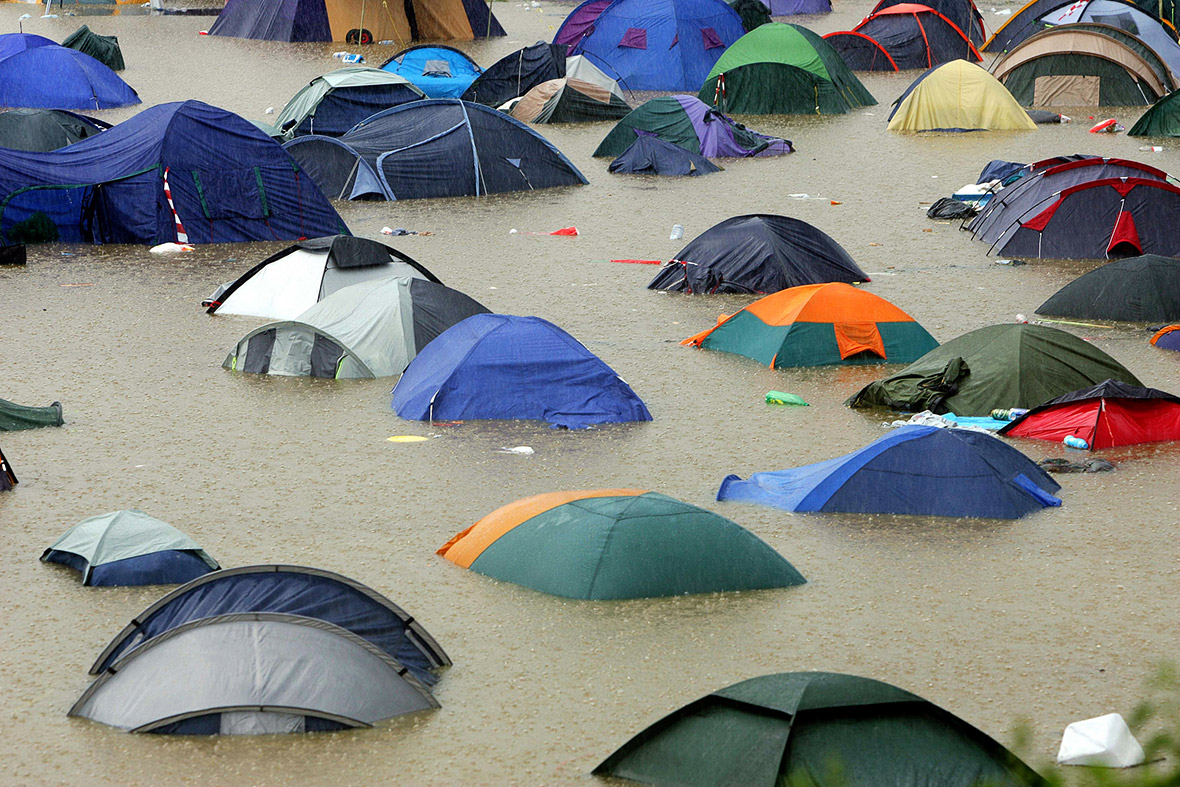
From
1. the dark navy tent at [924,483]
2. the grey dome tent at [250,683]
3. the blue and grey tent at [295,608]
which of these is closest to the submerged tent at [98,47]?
the dark navy tent at [924,483]

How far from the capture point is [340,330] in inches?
649

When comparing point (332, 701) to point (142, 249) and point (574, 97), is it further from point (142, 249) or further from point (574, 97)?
point (574, 97)

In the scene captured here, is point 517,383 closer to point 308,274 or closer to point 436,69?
point 308,274

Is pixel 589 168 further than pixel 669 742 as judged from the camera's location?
Yes

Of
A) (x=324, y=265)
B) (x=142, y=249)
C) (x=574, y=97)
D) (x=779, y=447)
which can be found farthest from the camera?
(x=574, y=97)

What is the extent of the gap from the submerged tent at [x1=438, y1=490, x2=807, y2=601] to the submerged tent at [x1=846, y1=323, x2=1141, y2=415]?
4.50 meters

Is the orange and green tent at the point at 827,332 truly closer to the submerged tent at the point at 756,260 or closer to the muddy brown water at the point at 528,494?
the muddy brown water at the point at 528,494

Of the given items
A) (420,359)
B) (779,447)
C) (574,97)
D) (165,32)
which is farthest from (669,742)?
(165,32)

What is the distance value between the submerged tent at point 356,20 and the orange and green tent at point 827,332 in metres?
30.3

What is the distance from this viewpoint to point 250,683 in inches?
340

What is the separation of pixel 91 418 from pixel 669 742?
8.37 metres

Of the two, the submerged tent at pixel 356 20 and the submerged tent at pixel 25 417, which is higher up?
the submerged tent at pixel 25 417

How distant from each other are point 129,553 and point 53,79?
26618 mm

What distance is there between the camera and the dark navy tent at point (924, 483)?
12289 millimetres
